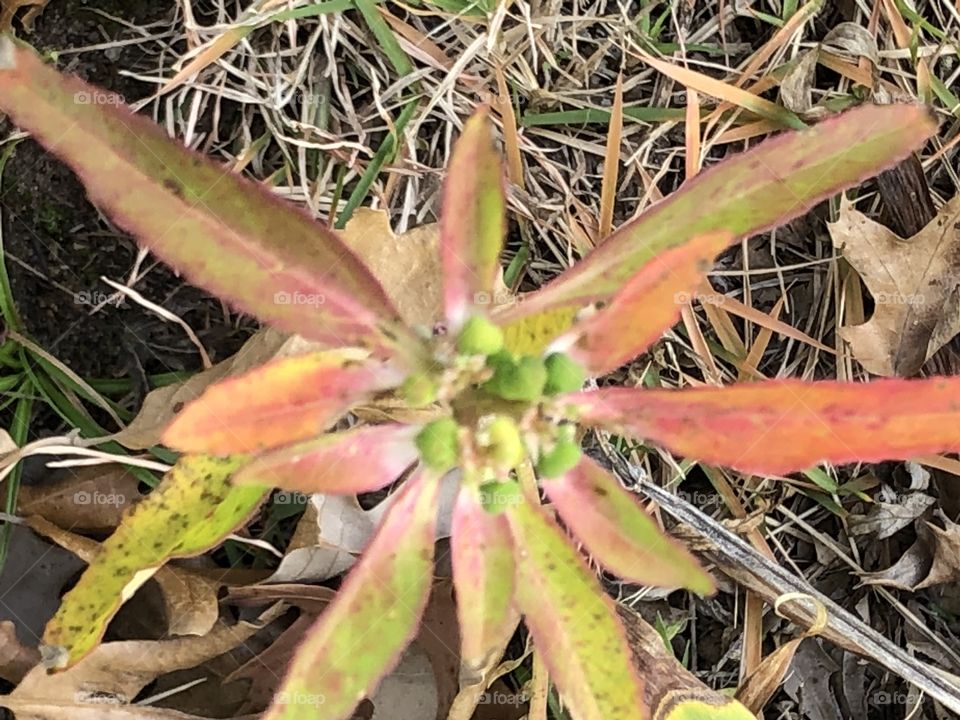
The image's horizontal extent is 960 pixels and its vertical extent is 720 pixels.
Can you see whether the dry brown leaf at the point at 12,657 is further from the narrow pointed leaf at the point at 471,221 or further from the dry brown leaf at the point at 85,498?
the narrow pointed leaf at the point at 471,221

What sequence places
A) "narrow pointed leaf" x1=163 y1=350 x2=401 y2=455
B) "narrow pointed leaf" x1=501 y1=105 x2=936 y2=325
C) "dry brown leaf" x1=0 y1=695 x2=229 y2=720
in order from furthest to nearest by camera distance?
"dry brown leaf" x1=0 y1=695 x2=229 y2=720, "narrow pointed leaf" x1=501 y1=105 x2=936 y2=325, "narrow pointed leaf" x1=163 y1=350 x2=401 y2=455

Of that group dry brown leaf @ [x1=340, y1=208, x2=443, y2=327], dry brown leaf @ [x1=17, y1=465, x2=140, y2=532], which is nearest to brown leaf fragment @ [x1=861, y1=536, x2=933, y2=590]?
dry brown leaf @ [x1=340, y1=208, x2=443, y2=327]

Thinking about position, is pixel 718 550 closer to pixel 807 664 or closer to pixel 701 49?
pixel 807 664

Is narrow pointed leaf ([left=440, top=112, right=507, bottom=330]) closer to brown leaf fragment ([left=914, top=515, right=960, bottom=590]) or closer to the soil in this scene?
the soil

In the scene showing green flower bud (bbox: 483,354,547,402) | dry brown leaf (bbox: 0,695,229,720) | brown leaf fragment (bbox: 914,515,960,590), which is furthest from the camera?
brown leaf fragment (bbox: 914,515,960,590)

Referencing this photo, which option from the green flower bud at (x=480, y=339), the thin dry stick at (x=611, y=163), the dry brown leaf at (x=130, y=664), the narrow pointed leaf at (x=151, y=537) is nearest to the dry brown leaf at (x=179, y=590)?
the dry brown leaf at (x=130, y=664)
